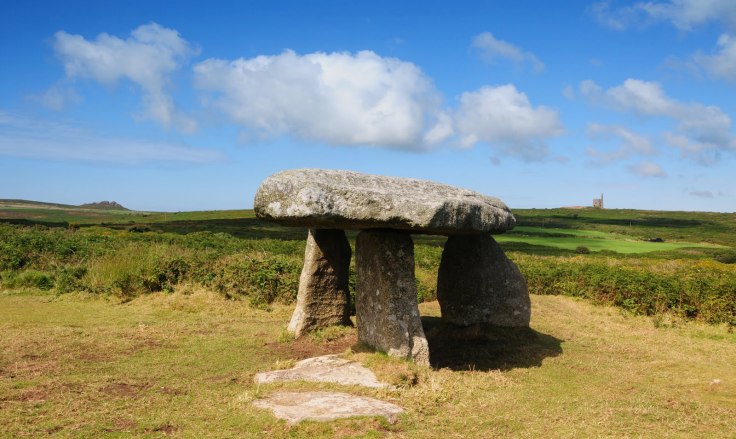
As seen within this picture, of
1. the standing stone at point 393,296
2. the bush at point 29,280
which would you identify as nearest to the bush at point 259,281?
the bush at point 29,280

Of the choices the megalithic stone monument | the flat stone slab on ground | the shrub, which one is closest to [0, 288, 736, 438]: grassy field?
the flat stone slab on ground

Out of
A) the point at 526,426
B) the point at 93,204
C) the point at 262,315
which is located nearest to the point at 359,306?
the point at 526,426

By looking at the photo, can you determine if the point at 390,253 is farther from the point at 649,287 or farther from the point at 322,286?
the point at 649,287

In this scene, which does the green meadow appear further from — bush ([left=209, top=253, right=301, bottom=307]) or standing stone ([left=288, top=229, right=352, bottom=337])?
standing stone ([left=288, top=229, right=352, bottom=337])

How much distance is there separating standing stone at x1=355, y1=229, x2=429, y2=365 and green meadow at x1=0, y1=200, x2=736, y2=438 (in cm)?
48

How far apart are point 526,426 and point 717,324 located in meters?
9.58

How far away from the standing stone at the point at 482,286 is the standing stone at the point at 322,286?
2.40m

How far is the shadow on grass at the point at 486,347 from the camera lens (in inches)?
411

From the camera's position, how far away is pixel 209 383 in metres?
8.69

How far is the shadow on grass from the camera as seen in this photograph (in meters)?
10.4

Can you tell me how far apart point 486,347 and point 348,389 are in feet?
14.3

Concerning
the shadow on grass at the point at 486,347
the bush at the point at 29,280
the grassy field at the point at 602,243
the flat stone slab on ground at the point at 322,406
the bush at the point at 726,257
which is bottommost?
the shadow on grass at the point at 486,347

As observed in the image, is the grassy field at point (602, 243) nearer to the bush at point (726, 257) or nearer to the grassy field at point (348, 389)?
the bush at point (726, 257)

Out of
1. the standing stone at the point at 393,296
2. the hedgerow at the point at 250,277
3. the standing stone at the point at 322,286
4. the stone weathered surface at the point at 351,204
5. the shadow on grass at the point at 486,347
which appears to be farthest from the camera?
the hedgerow at the point at 250,277
